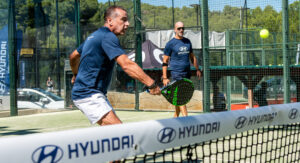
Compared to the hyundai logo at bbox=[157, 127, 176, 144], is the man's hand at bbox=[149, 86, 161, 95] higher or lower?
higher

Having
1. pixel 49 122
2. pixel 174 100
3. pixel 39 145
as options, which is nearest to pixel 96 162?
pixel 39 145

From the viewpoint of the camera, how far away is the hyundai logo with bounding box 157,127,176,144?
257 cm

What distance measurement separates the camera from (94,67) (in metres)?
3.71

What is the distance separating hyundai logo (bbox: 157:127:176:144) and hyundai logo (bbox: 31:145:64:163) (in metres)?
0.75

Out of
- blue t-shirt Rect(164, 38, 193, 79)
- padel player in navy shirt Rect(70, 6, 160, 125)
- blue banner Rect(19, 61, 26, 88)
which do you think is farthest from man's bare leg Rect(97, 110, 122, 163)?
blue banner Rect(19, 61, 26, 88)

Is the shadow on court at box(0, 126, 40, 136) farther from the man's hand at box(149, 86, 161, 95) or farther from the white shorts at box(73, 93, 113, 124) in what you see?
the man's hand at box(149, 86, 161, 95)

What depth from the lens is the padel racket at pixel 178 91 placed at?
4.04m

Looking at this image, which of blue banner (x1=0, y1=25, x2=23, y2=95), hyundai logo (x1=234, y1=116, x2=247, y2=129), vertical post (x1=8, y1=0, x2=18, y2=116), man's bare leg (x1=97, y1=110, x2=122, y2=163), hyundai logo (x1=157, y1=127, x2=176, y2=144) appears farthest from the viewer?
blue banner (x1=0, y1=25, x2=23, y2=95)

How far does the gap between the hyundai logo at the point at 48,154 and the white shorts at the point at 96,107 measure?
1.67m

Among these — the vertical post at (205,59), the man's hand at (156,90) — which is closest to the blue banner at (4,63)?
the vertical post at (205,59)

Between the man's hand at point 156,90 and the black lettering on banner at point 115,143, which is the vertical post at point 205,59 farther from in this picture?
the black lettering on banner at point 115,143

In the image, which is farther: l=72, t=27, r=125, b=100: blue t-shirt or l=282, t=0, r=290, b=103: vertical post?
l=282, t=0, r=290, b=103: vertical post

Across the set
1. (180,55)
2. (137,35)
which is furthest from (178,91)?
(137,35)

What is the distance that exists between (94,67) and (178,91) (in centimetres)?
117
